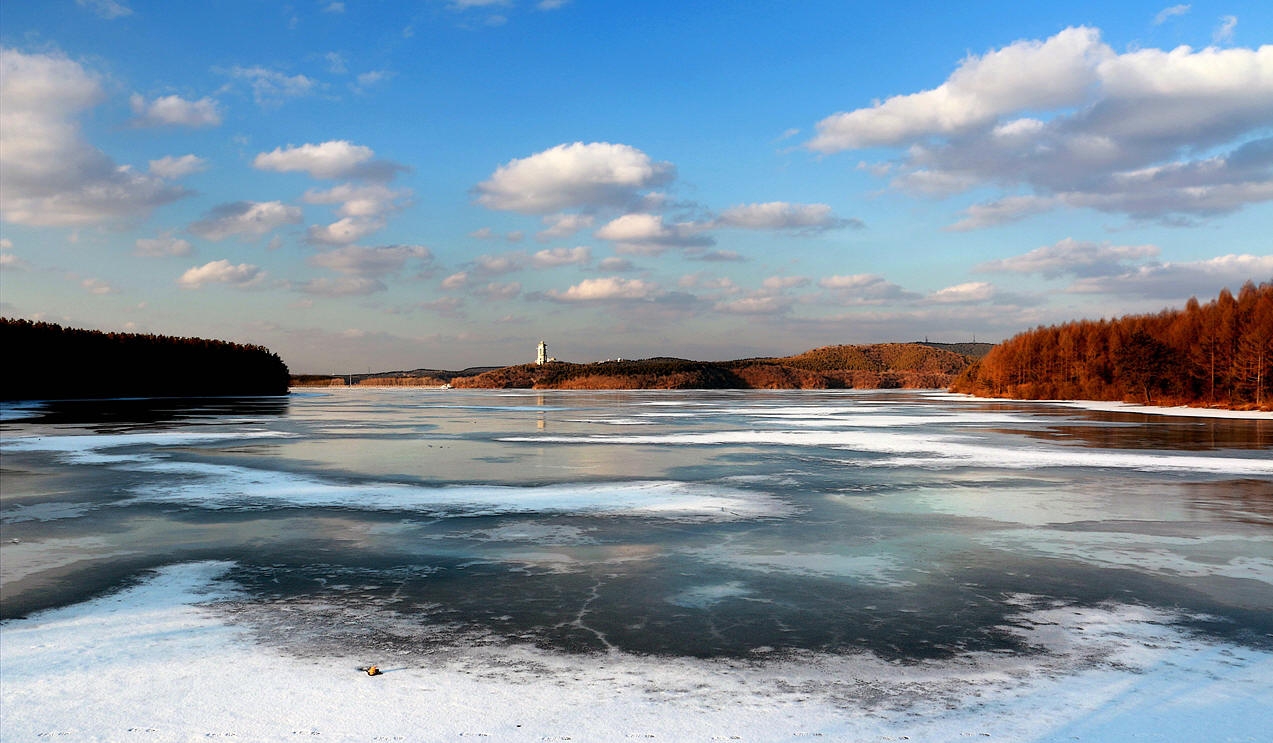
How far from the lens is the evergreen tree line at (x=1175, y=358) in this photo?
5875cm

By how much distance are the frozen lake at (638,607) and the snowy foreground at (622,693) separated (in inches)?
0.9

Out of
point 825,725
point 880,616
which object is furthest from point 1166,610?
point 825,725

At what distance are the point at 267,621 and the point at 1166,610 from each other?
7120 millimetres

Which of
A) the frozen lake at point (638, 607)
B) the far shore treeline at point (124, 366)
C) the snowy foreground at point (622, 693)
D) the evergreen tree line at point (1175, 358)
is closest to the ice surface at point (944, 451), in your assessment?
the frozen lake at point (638, 607)

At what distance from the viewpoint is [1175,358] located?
68.1 m

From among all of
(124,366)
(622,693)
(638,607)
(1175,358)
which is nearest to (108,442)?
(638,607)

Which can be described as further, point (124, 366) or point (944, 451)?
point (124, 366)

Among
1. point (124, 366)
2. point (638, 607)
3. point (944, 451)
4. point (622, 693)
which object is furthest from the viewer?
point (124, 366)

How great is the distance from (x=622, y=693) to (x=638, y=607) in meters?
1.94

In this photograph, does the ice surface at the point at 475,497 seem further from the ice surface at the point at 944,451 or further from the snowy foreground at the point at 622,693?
the ice surface at the point at 944,451

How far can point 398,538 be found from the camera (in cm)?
1009

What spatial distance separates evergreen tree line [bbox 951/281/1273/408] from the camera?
58.8 metres

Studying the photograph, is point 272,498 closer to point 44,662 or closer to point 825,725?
point 44,662

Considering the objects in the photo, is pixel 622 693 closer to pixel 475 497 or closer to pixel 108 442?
pixel 475 497
